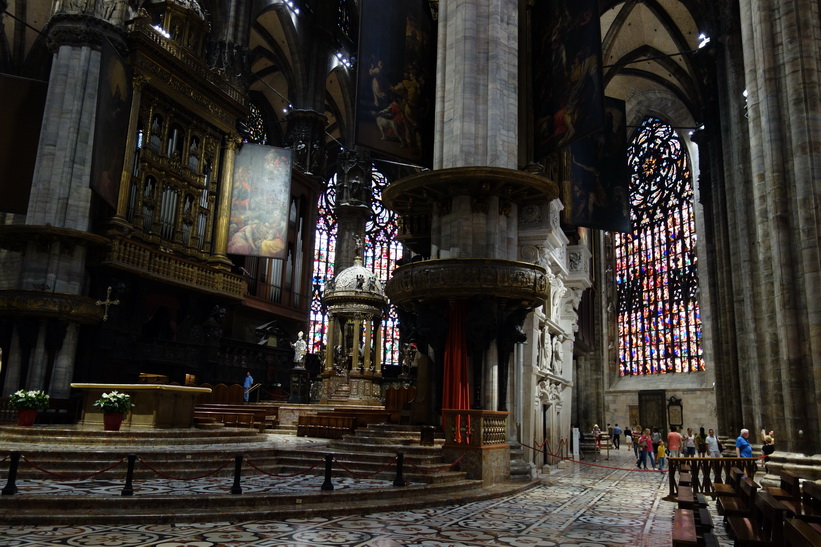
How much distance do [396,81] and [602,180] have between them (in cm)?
651

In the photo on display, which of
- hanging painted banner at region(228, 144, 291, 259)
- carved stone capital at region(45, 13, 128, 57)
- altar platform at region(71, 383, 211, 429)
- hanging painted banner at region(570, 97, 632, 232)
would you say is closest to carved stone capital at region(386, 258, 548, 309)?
altar platform at region(71, 383, 211, 429)

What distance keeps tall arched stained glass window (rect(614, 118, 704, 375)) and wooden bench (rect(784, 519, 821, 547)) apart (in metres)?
30.9

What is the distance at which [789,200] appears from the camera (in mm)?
9039

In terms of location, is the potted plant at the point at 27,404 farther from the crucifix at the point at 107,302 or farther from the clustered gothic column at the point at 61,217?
the crucifix at the point at 107,302

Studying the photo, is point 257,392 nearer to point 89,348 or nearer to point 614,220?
point 89,348

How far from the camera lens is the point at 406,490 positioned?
27.1ft

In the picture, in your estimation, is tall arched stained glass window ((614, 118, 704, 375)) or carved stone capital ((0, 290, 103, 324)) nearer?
carved stone capital ((0, 290, 103, 324))

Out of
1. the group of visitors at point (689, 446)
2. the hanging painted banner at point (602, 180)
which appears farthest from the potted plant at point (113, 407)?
the hanging painted banner at point (602, 180)

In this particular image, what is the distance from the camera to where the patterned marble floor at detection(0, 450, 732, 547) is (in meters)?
5.44

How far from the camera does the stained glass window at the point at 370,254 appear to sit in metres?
34.2

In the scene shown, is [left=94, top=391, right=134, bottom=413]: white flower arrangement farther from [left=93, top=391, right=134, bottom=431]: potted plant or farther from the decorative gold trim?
the decorative gold trim

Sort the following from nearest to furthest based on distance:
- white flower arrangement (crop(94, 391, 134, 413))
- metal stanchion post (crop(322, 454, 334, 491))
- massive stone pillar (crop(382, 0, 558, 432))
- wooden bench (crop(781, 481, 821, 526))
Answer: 1. wooden bench (crop(781, 481, 821, 526))
2. metal stanchion post (crop(322, 454, 334, 491))
3. white flower arrangement (crop(94, 391, 134, 413))
4. massive stone pillar (crop(382, 0, 558, 432))

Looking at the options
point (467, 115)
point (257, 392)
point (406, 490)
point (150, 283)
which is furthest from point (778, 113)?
point (257, 392)

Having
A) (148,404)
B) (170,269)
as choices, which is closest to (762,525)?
(148,404)
